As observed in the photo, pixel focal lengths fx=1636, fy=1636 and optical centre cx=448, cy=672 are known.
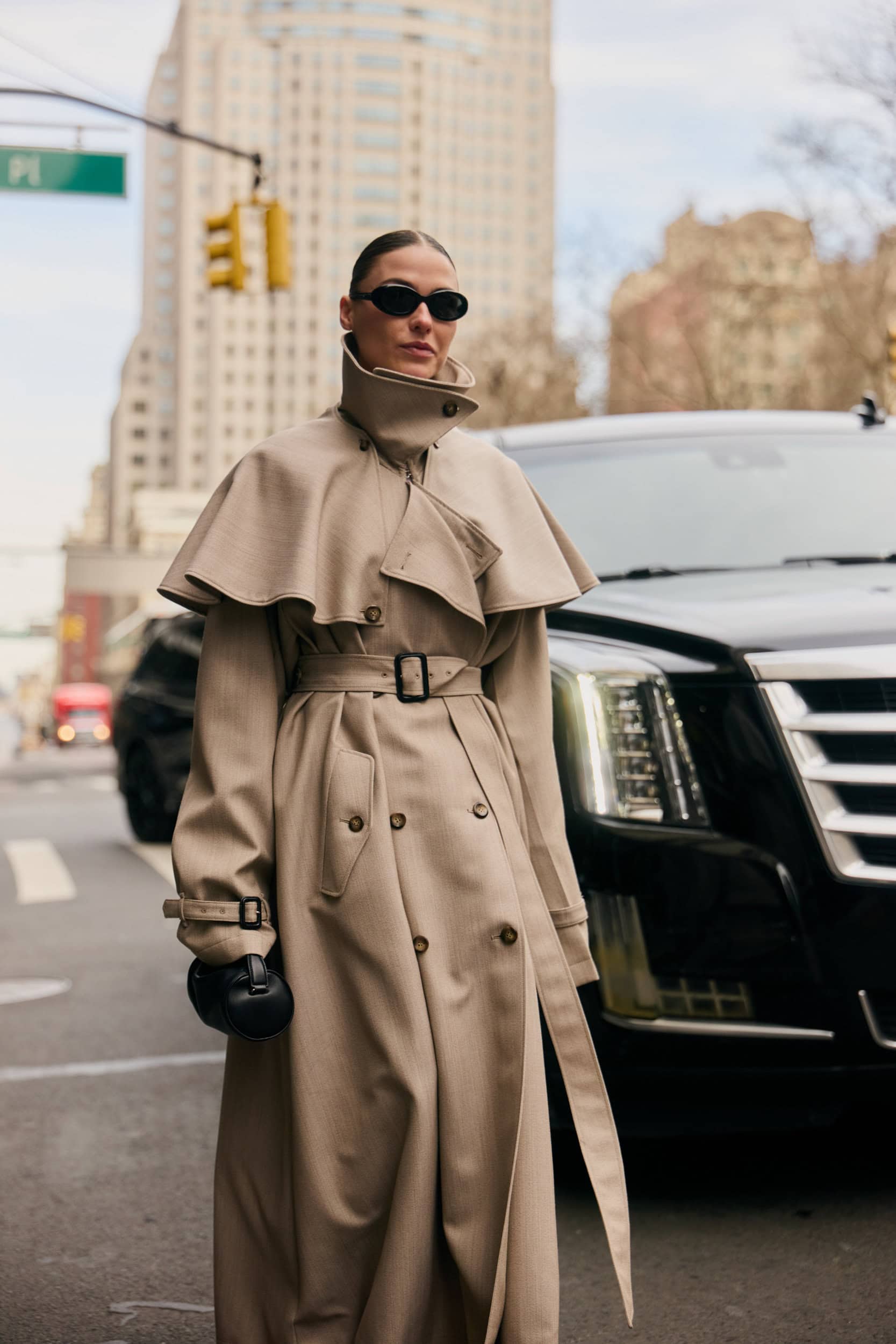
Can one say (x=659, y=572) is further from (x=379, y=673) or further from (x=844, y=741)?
(x=379, y=673)

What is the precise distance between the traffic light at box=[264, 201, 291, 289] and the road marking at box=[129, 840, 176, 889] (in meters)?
6.31

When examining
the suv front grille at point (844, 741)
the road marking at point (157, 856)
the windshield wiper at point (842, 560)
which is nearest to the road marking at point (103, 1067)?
the windshield wiper at point (842, 560)

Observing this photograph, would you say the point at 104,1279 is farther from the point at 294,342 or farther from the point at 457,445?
the point at 294,342

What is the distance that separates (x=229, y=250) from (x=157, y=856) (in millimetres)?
7812

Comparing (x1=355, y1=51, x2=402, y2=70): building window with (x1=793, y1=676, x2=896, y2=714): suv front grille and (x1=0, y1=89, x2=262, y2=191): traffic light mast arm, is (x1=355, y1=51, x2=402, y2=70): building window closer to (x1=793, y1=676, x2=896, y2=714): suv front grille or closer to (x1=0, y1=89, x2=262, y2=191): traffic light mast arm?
(x1=0, y1=89, x2=262, y2=191): traffic light mast arm

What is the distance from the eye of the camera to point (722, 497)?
4789 mm

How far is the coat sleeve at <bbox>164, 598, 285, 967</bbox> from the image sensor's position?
2.45m

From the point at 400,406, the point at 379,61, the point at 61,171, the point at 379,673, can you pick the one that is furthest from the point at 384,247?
the point at 379,61

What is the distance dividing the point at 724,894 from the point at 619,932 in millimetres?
236

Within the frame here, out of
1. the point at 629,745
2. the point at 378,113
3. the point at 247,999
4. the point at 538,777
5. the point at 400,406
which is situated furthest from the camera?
the point at 378,113

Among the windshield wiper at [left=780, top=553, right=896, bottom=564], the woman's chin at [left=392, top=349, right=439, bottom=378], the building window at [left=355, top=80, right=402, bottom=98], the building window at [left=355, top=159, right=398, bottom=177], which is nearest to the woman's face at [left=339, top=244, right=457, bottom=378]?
the woman's chin at [left=392, top=349, right=439, bottom=378]

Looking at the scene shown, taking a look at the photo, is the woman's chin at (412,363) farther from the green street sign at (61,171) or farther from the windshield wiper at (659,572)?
the green street sign at (61,171)

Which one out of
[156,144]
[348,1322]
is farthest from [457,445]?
[156,144]

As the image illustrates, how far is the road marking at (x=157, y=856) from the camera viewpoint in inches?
423
